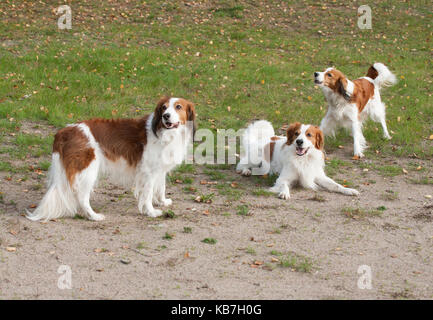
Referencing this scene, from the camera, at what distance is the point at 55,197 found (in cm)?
636

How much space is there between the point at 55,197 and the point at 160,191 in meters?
1.39

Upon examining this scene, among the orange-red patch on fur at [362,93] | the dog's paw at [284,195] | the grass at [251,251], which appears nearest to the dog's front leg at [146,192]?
the grass at [251,251]

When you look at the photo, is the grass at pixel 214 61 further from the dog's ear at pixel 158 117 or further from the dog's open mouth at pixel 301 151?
the dog's ear at pixel 158 117

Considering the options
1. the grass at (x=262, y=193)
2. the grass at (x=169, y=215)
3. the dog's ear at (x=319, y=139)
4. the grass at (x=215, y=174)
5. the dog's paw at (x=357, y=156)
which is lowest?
the grass at (x=169, y=215)

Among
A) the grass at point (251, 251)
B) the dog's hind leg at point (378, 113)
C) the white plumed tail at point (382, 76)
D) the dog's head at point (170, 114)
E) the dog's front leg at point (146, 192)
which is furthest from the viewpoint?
the white plumed tail at point (382, 76)

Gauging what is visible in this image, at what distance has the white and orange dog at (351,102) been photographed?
1003 cm

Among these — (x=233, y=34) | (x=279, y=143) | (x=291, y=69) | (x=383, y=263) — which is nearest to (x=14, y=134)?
(x=279, y=143)

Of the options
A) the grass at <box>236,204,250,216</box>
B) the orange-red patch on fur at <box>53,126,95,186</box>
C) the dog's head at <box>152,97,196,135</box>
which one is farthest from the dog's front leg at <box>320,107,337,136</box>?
the orange-red patch on fur at <box>53,126,95,186</box>

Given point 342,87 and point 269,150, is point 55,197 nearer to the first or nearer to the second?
point 269,150

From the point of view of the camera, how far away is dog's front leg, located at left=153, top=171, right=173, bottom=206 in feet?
22.8

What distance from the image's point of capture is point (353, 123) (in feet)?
33.4

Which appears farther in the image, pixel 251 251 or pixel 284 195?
pixel 284 195

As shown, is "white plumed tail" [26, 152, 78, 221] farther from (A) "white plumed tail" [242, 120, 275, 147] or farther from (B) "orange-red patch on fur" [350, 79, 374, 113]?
(B) "orange-red patch on fur" [350, 79, 374, 113]

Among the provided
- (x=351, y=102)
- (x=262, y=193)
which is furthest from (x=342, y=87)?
(x=262, y=193)
